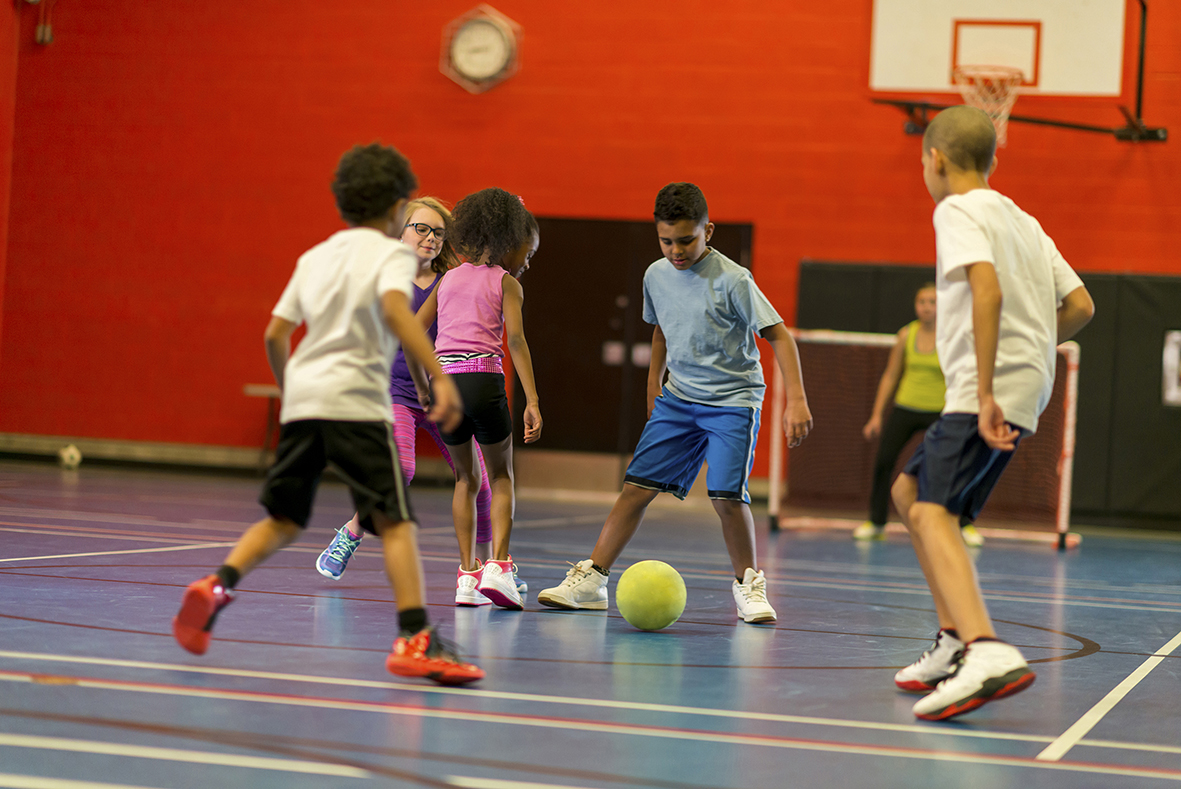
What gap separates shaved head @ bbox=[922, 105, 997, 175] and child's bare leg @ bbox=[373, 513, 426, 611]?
5.77 feet

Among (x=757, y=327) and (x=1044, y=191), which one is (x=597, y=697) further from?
(x=1044, y=191)

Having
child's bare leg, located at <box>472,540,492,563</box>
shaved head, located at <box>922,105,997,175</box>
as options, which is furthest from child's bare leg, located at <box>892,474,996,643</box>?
child's bare leg, located at <box>472,540,492,563</box>

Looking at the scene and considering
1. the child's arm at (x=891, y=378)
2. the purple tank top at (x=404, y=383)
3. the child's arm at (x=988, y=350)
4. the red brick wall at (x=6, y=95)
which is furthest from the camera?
the red brick wall at (x=6, y=95)

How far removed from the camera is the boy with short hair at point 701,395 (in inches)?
177

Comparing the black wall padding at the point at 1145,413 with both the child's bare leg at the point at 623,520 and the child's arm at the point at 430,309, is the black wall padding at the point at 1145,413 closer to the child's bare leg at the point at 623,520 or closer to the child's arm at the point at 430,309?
the child's bare leg at the point at 623,520

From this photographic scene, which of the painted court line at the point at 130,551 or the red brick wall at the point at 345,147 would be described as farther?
the red brick wall at the point at 345,147

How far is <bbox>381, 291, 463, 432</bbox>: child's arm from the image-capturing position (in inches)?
114

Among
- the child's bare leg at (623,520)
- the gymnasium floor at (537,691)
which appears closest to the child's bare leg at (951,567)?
the gymnasium floor at (537,691)

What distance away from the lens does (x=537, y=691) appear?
3105 millimetres

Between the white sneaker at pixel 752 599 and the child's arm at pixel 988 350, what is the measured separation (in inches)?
64.5

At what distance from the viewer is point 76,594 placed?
4246mm

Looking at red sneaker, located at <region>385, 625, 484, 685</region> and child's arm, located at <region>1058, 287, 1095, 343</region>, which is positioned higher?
child's arm, located at <region>1058, 287, 1095, 343</region>

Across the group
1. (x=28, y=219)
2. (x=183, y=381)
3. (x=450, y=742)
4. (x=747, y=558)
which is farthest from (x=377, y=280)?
(x=28, y=219)

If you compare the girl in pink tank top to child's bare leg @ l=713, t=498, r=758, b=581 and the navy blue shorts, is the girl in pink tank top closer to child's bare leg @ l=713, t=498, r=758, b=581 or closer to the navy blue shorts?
child's bare leg @ l=713, t=498, r=758, b=581
